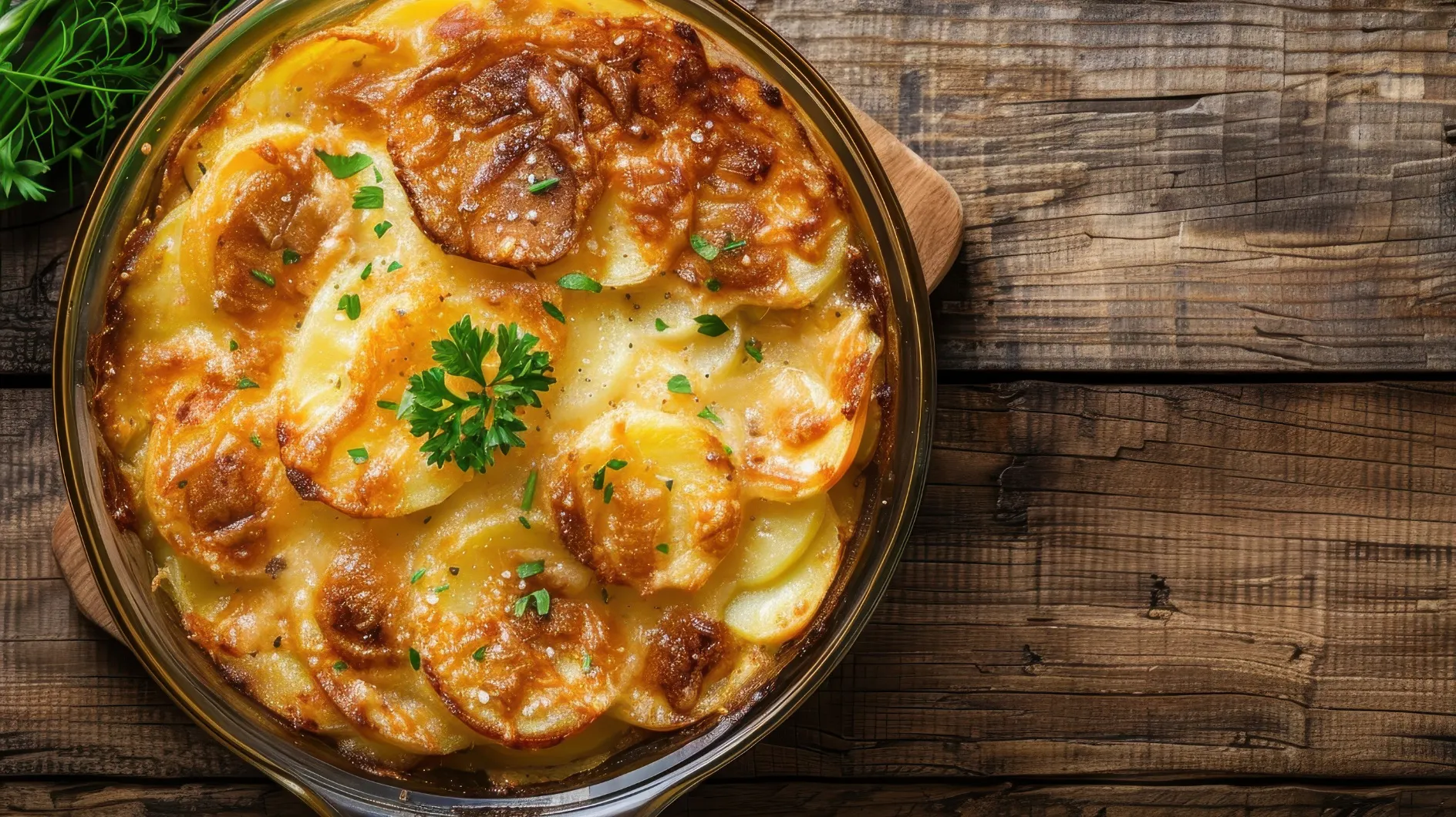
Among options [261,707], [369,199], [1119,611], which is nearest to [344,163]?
[369,199]

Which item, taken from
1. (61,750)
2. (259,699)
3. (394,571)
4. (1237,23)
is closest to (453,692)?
(394,571)

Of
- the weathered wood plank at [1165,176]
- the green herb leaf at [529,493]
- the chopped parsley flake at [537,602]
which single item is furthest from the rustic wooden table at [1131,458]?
the green herb leaf at [529,493]

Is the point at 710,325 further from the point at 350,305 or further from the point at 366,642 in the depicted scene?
the point at 366,642

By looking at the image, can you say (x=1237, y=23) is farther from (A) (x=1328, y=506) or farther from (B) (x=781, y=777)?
(B) (x=781, y=777)

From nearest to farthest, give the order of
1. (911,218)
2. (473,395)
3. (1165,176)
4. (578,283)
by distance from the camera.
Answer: (473,395)
(578,283)
(911,218)
(1165,176)

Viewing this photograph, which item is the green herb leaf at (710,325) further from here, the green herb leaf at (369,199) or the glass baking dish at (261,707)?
the green herb leaf at (369,199)

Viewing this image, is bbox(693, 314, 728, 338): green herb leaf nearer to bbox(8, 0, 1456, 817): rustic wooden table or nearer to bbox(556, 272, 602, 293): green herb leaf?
bbox(556, 272, 602, 293): green herb leaf

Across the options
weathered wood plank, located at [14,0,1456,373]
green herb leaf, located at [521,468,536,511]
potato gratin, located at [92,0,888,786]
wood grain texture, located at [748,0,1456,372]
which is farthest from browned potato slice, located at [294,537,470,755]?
wood grain texture, located at [748,0,1456,372]
